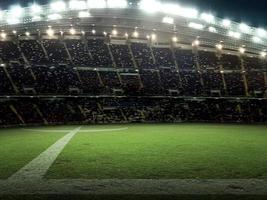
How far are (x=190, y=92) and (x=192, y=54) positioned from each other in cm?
512

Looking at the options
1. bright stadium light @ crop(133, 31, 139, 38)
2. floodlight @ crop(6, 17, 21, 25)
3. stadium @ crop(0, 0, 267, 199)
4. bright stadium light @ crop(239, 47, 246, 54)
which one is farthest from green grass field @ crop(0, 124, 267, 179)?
bright stadium light @ crop(239, 47, 246, 54)

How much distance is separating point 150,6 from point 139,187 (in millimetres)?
27085

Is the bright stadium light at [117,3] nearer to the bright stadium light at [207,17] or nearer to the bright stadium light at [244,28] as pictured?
the bright stadium light at [207,17]

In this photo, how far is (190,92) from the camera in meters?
46.9

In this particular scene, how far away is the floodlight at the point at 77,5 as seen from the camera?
35.0 m

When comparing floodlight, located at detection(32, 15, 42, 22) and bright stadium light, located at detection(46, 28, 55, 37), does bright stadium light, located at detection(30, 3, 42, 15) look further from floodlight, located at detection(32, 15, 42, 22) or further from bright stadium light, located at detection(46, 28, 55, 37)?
bright stadium light, located at detection(46, 28, 55, 37)

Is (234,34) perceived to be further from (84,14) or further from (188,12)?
(84,14)

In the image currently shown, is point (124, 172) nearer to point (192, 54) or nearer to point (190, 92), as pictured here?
point (190, 92)

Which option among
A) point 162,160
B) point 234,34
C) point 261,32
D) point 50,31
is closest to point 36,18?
point 50,31

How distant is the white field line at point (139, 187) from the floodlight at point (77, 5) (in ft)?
83.0

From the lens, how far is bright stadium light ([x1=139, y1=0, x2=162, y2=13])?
35544 millimetres

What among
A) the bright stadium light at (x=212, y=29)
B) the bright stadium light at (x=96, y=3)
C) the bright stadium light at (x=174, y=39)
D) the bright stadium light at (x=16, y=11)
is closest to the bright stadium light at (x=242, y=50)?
the bright stadium light at (x=212, y=29)

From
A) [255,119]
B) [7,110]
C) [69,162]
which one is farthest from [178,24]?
[69,162]

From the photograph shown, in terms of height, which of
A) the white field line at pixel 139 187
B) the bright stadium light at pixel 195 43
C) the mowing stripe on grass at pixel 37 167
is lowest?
the white field line at pixel 139 187
